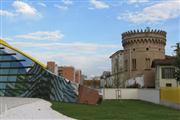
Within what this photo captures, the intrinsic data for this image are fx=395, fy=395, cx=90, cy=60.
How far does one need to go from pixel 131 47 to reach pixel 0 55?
32.1m

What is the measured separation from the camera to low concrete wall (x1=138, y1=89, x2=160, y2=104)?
146 ft

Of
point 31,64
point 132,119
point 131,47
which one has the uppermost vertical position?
point 131,47

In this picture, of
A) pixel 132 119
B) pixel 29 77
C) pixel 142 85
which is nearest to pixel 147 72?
pixel 142 85

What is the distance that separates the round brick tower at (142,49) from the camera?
7856 cm

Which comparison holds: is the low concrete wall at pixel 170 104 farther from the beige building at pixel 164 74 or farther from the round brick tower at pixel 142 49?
the round brick tower at pixel 142 49

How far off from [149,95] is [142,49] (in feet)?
103

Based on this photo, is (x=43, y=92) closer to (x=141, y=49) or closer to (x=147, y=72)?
(x=147, y=72)

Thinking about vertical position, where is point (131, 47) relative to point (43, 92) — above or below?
above

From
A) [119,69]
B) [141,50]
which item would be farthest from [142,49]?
[119,69]

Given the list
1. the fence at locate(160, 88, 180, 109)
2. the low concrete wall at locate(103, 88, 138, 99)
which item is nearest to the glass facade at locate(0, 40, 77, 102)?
the low concrete wall at locate(103, 88, 138, 99)

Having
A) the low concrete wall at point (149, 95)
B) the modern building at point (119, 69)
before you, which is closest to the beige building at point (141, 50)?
the modern building at point (119, 69)

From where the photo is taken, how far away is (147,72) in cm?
7350

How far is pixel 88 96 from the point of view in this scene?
40.2 metres

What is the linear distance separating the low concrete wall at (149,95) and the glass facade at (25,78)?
10.5 meters
